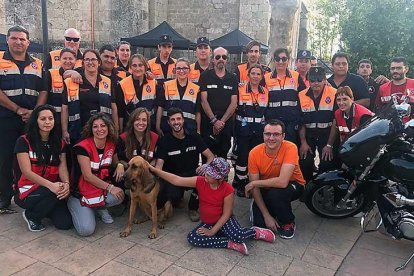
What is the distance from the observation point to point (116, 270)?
10.3 feet

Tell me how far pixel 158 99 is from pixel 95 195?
4.99 feet

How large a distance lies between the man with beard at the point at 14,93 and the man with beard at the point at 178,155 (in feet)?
5.22

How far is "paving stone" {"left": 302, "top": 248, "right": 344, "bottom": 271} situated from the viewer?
11.1 ft

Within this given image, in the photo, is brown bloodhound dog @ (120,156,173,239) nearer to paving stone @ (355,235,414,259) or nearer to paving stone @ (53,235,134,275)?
paving stone @ (53,235,134,275)

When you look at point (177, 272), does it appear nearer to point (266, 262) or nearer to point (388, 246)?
point (266, 262)

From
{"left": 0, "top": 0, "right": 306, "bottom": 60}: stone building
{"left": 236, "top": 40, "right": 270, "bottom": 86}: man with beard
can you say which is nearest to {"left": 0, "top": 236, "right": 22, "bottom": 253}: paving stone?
{"left": 236, "top": 40, "right": 270, "bottom": 86}: man with beard

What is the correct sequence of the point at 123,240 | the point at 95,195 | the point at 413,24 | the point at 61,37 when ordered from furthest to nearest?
the point at 61,37 < the point at 413,24 < the point at 95,195 < the point at 123,240

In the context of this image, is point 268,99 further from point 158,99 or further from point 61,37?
point 61,37

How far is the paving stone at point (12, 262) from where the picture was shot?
10.1 feet

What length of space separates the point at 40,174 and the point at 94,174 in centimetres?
55

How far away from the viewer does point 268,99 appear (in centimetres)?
488

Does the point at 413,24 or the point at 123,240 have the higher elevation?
the point at 413,24

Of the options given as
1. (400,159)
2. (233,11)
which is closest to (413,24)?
(233,11)

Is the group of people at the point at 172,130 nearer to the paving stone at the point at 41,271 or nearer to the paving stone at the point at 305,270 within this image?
the paving stone at the point at 305,270
